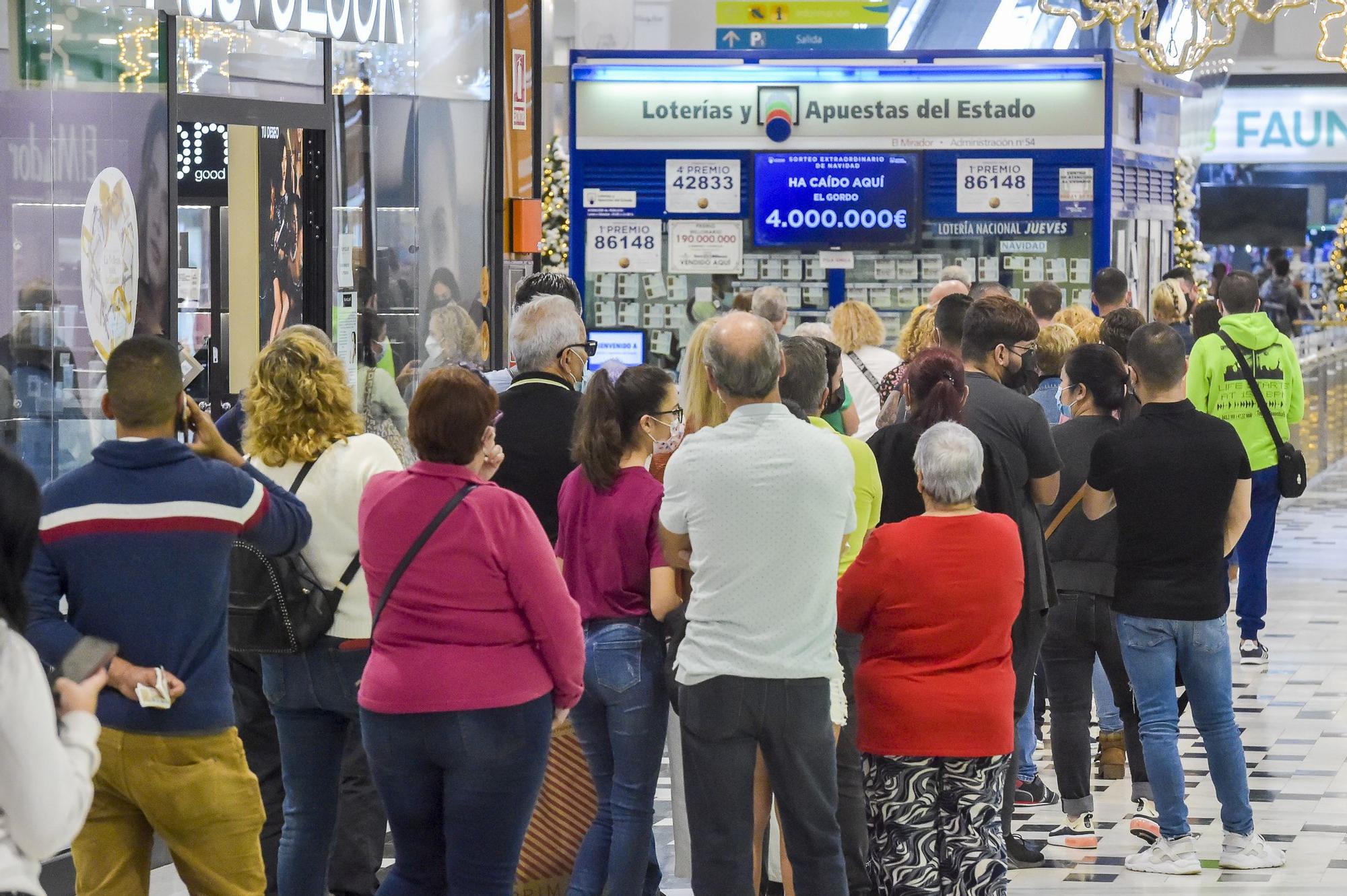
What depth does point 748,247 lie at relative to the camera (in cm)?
1312

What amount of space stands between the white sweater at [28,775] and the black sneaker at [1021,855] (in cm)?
388

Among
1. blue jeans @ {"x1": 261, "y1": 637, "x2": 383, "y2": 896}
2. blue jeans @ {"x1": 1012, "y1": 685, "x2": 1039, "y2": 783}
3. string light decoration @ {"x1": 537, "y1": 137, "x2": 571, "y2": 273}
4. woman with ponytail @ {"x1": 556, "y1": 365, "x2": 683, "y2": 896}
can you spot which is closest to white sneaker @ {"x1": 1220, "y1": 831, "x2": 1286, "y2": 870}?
blue jeans @ {"x1": 1012, "y1": 685, "x2": 1039, "y2": 783}

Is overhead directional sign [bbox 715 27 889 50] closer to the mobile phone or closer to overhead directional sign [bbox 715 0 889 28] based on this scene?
overhead directional sign [bbox 715 0 889 28]

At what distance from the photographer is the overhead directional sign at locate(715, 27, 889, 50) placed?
15.0 meters

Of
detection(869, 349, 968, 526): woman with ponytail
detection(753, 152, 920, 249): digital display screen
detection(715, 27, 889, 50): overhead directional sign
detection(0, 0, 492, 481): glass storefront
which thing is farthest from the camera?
detection(715, 27, 889, 50): overhead directional sign

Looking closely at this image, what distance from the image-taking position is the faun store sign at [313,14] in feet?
21.6

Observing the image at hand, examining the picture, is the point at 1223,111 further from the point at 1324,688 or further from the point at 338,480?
the point at 338,480

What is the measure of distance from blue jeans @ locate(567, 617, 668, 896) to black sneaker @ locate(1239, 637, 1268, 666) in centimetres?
544

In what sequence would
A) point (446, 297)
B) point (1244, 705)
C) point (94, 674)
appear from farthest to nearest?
point (446, 297)
point (1244, 705)
point (94, 674)

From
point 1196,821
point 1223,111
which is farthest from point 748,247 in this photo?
point 1223,111

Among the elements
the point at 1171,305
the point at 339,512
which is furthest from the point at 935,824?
the point at 1171,305

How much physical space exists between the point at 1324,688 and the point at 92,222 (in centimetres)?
583

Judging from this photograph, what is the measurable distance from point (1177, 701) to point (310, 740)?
8.87ft

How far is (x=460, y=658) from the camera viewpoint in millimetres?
3893
